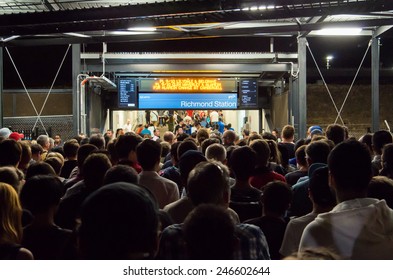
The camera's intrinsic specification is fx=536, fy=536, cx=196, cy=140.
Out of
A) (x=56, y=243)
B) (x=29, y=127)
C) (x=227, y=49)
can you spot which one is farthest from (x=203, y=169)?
(x=227, y=49)

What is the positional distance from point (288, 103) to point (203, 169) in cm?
1263

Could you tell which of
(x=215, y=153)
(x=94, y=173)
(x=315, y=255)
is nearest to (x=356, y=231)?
(x=315, y=255)

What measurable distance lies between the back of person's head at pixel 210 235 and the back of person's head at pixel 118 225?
331 mm

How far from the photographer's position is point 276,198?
354 cm

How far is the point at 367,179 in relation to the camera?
106 inches

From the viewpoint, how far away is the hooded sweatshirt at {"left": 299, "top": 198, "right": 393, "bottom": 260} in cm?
238

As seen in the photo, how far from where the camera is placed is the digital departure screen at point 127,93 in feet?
52.0

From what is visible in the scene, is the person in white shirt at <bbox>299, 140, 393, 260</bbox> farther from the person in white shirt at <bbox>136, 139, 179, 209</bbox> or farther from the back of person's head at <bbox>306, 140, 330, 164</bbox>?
the back of person's head at <bbox>306, 140, 330, 164</bbox>

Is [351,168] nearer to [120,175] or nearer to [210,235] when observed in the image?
[210,235]

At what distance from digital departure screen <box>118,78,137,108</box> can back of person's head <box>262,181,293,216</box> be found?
12.6 metres

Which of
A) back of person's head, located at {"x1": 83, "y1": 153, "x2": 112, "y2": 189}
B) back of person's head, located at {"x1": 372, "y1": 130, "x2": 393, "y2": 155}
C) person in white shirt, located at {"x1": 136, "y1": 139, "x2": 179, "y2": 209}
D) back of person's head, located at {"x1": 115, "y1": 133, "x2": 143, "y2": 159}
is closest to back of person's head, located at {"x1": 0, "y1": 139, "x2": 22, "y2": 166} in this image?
back of person's head, located at {"x1": 115, "y1": 133, "x2": 143, "y2": 159}

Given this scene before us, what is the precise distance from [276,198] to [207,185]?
662mm

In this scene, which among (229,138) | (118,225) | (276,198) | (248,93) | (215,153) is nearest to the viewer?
(118,225)
